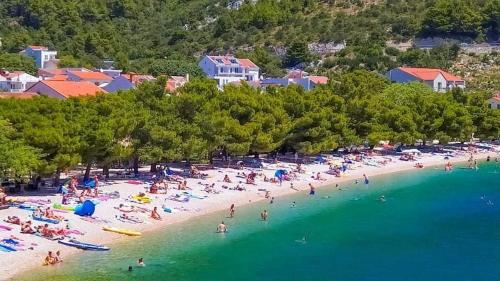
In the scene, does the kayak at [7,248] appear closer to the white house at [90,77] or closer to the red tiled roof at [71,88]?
the red tiled roof at [71,88]

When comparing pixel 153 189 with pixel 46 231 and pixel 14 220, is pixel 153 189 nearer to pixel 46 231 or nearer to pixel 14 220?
pixel 14 220

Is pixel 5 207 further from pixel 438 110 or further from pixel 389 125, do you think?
pixel 438 110

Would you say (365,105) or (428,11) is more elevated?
(428,11)

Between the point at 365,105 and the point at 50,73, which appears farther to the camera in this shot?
the point at 50,73

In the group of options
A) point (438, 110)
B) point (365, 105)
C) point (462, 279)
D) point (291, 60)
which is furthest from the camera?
point (291, 60)

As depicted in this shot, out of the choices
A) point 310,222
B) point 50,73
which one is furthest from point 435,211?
point 50,73
